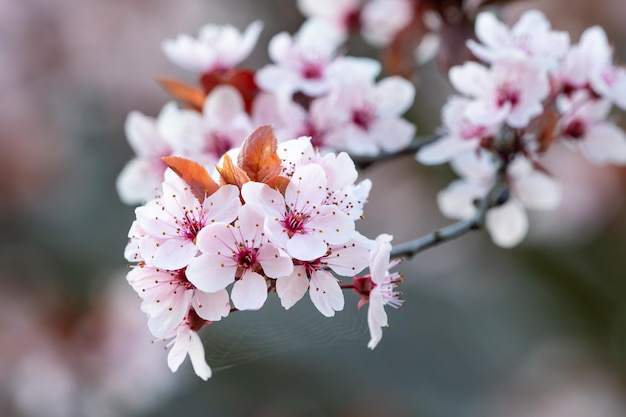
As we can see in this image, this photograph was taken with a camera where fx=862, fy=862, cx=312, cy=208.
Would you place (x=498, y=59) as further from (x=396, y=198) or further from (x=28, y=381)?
(x=396, y=198)

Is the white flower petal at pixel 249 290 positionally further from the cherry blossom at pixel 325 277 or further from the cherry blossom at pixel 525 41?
the cherry blossom at pixel 525 41

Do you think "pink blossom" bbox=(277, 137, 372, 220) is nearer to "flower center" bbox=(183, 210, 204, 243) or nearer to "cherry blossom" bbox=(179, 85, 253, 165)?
"flower center" bbox=(183, 210, 204, 243)

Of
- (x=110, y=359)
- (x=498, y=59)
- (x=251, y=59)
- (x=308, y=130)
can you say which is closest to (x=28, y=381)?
(x=110, y=359)

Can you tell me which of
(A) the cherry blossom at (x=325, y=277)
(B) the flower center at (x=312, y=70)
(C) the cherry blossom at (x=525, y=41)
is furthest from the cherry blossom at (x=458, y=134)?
(A) the cherry blossom at (x=325, y=277)

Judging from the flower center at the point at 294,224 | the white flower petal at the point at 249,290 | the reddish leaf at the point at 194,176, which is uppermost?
the reddish leaf at the point at 194,176

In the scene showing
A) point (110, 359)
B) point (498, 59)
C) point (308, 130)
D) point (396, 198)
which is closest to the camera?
point (498, 59)

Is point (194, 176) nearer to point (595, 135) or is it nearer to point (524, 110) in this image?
point (524, 110)

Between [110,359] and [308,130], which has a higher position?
[308,130]
